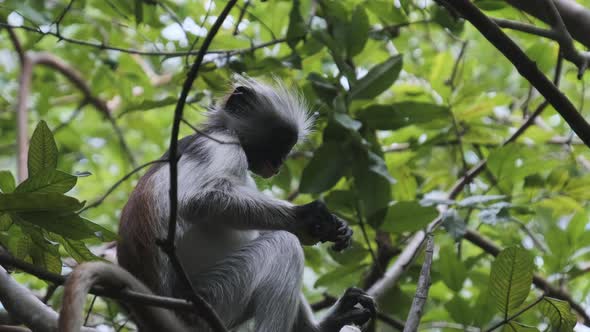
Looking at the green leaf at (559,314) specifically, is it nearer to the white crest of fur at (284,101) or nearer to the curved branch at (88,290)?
the curved branch at (88,290)

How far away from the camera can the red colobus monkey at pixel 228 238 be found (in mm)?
4266

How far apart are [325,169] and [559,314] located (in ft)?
6.36

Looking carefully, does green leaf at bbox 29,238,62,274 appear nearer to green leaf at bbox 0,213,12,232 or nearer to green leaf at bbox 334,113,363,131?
green leaf at bbox 0,213,12,232

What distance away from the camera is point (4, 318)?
15.5 feet

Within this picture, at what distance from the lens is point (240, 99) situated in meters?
5.46

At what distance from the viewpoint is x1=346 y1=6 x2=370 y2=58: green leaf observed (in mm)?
5250

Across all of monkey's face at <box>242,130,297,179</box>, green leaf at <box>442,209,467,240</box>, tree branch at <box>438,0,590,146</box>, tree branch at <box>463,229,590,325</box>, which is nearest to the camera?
tree branch at <box>438,0,590,146</box>

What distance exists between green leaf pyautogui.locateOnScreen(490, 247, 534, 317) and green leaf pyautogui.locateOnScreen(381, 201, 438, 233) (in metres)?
1.20

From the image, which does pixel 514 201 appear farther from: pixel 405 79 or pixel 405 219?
pixel 405 79

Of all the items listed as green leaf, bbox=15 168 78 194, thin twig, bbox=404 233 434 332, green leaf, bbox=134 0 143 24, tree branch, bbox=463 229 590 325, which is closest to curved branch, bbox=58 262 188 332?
green leaf, bbox=15 168 78 194

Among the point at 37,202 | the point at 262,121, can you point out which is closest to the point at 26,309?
the point at 37,202

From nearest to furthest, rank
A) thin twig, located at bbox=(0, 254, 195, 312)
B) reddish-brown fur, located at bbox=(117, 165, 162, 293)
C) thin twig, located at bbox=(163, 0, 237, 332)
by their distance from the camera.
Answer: thin twig, located at bbox=(163, 0, 237, 332), thin twig, located at bbox=(0, 254, 195, 312), reddish-brown fur, located at bbox=(117, 165, 162, 293)

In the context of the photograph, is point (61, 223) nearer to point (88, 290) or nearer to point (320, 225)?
point (88, 290)

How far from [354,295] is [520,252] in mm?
1499
